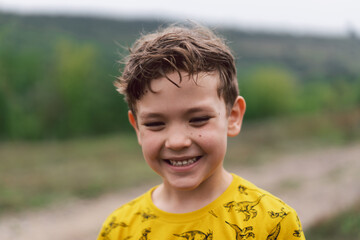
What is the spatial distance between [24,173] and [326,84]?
17222mm

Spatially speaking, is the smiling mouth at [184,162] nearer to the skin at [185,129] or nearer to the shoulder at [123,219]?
the skin at [185,129]

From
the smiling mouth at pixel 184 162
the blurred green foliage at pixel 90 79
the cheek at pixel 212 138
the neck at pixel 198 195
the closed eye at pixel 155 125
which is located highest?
the blurred green foliage at pixel 90 79

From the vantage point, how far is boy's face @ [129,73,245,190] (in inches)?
66.1

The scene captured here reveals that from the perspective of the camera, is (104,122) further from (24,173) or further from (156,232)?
(156,232)

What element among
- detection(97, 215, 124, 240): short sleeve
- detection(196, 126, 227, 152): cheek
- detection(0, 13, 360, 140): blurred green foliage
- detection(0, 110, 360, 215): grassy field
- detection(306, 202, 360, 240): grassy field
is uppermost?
detection(0, 13, 360, 140): blurred green foliage

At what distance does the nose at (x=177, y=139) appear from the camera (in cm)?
167

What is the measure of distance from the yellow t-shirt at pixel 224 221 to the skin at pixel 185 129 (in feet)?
0.24

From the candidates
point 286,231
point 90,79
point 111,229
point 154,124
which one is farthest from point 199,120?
point 90,79

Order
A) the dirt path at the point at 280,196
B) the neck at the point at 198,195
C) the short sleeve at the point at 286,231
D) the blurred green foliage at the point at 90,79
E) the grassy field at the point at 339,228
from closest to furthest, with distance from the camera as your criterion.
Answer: the short sleeve at the point at 286,231
the neck at the point at 198,195
the grassy field at the point at 339,228
the dirt path at the point at 280,196
the blurred green foliage at the point at 90,79

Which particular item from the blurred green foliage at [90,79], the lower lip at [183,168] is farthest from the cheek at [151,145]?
the blurred green foliage at [90,79]

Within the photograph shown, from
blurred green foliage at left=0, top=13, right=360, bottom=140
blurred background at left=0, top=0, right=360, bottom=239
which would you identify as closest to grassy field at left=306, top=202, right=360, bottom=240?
blurred background at left=0, top=0, right=360, bottom=239

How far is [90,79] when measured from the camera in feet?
68.4

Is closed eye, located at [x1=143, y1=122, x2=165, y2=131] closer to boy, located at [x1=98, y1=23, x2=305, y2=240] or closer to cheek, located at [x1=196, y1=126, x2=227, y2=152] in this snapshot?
boy, located at [x1=98, y1=23, x2=305, y2=240]

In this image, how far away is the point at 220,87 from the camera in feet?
5.89
